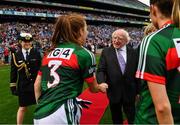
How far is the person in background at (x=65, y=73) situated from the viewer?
343 cm

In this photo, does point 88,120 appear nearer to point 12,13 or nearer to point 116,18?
point 12,13

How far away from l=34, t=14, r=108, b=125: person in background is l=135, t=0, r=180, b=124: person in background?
854 mm

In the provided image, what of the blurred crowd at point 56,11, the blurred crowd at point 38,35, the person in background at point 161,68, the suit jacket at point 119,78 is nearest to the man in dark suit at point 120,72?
the suit jacket at point 119,78

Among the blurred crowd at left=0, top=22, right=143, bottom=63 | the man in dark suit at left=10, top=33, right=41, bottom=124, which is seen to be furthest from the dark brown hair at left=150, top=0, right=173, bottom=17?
the blurred crowd at left=0, top=22, right=143, bottom=63

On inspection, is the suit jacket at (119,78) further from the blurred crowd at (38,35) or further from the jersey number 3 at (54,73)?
the blurred crowd at (38,35)

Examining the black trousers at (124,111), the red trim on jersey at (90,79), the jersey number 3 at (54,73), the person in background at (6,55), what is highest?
the jersey number 3 at (54,73)

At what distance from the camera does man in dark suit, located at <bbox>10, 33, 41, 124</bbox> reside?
707 cm

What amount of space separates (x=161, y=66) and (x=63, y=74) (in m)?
1.13

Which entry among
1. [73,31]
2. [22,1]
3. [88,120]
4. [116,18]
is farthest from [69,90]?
[116,18]

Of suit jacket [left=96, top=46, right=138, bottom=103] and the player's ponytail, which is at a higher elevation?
the player's ponytail

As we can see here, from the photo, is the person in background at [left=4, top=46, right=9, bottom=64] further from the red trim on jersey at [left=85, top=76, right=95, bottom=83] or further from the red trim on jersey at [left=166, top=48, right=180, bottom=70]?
the red trim on jersey at [left=166, top=48, right=180, bottom=70]

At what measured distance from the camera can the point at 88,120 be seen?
8.05m

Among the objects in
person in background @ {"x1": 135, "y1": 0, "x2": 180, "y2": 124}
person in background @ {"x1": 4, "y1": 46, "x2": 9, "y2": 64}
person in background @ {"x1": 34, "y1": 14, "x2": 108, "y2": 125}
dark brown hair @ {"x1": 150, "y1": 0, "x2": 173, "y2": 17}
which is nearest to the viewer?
person in background @ {"x1": 135, "y1": 0, "x2": 180, "y2": 124}

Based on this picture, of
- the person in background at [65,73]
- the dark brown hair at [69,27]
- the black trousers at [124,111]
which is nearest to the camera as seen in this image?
the person in background at [65,73]
